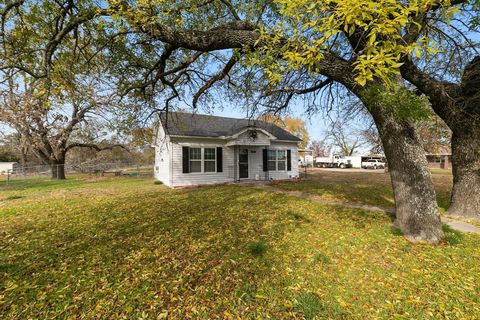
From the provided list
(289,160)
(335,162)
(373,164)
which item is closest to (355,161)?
(373,164)

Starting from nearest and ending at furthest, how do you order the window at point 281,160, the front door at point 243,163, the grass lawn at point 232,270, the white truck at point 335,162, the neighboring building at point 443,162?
the grass lawn at point 232,270
the front door at point 243,163
the window at point 281,160
the neighboring building at point 443,162
the white truck at point 335,162

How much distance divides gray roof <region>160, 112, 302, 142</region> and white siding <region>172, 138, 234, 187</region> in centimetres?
49

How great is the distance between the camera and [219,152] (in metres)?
13.3

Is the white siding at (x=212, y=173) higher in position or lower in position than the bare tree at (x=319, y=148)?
lower

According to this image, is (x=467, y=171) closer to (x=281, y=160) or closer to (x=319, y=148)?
(x=281, y=160)

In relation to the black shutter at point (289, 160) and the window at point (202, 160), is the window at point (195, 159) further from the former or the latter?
the black shutter at point (289, 160)

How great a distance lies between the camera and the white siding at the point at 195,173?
12.1 m

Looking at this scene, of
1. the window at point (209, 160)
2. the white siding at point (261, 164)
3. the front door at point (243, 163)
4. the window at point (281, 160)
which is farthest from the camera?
the window at point (281, 160)

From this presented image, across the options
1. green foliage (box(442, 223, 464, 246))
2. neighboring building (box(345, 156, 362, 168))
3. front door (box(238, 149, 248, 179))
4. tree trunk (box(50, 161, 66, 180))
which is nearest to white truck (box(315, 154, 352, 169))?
neighboring building (box(345, 156, 362, 168))

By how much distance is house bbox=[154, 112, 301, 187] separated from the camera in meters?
12.2

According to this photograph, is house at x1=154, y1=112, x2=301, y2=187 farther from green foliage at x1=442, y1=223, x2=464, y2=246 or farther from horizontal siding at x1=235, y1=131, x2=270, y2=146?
green foliage at x1=442, y1=223, x2=464, y2=246

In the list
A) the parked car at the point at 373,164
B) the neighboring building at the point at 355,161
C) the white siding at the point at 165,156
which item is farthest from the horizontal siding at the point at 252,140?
the neighboring building at the point at 355,161

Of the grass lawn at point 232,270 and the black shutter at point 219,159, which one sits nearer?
the grass lawn at point 232,270

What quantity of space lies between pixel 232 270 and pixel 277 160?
12406 millimetres
